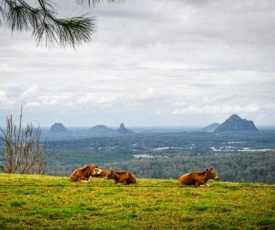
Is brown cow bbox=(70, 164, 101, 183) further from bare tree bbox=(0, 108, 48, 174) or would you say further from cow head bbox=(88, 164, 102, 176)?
bare tree bbox=(0, 108, 48, 174)

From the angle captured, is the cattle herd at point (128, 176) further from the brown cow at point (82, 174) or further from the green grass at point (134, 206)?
the green grass at point (134, 206)

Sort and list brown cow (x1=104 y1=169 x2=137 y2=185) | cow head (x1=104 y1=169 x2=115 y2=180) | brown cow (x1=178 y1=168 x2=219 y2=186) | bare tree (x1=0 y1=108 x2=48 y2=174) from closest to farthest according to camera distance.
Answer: brown cow (x1=178 y1=168 x2=219 y2=186), brown cow (x1=104 y1=169 x2=137 y2=185), cow head (x1=104 y1=169 x2=115 y2=180), bare tree (x1=0 y1=108 x2=48 y2=174)

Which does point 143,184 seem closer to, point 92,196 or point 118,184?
point 118,184

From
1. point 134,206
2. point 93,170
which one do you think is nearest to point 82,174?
point 93,170

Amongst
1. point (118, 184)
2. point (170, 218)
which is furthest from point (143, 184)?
point (170, 218)

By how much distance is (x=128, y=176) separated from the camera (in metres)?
14.0

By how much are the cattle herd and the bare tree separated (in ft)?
40.7

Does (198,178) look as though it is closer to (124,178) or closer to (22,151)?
(124,178)

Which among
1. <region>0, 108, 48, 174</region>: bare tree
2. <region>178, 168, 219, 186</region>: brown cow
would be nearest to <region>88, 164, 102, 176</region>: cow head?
<region>178, 168, 219, 186</region>: brown cow

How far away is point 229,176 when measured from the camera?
10656cm

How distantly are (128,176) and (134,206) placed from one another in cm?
437

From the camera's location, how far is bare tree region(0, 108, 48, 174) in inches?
1027

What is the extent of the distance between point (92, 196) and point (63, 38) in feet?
15.6

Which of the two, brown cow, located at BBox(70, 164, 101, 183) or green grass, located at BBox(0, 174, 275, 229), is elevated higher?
brown cow, located at BBox(70, 164, 101, 183)
